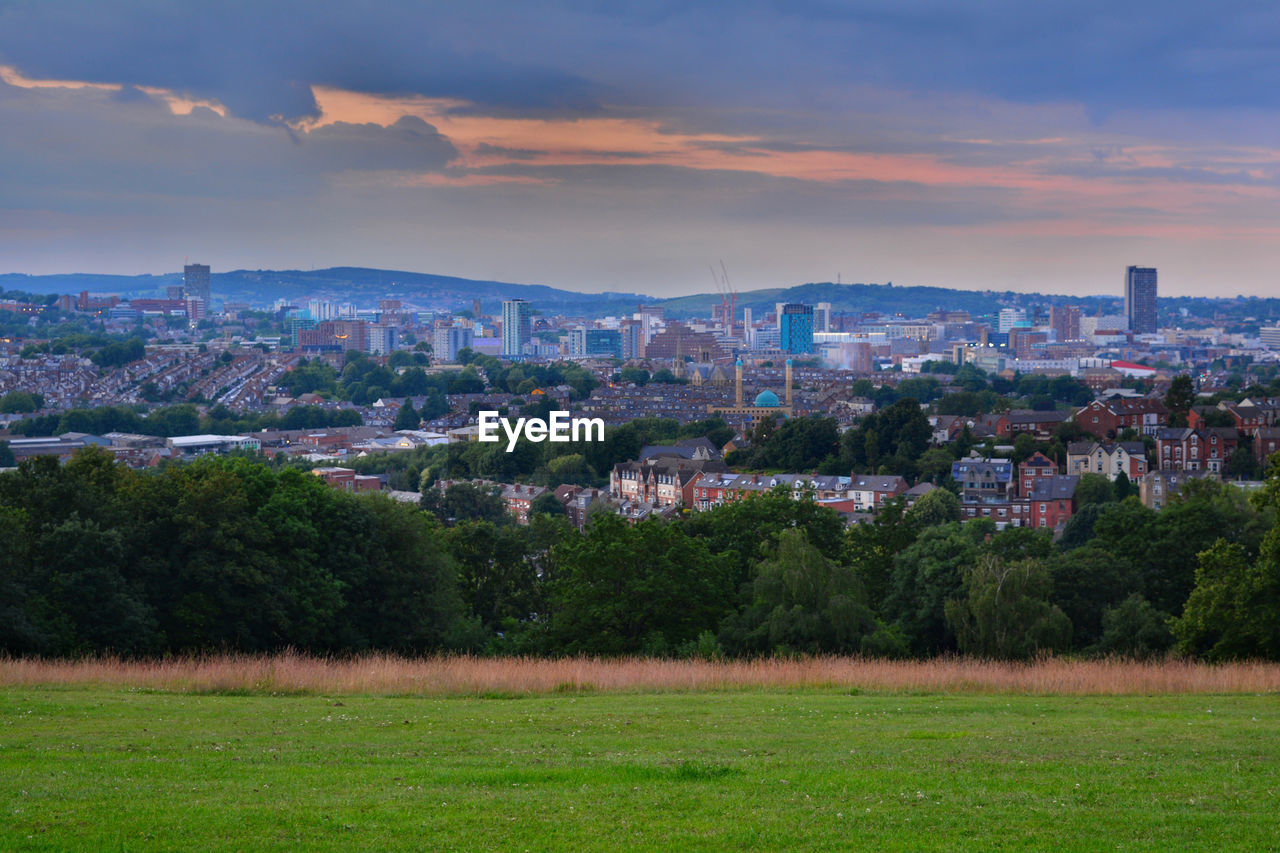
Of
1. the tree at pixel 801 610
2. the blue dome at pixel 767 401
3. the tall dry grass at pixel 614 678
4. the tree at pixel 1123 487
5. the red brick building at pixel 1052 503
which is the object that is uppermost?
the blue dome at pixel 767 401

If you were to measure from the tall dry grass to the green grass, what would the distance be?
1.46 meters

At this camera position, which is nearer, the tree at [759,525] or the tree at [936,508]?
the tree at [759,525]

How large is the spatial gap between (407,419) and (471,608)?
101 m

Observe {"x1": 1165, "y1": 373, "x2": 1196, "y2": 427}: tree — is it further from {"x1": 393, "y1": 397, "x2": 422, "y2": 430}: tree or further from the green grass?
{"x1": 393, "y1": 397, "x2": 422, "y2": 430}: tree

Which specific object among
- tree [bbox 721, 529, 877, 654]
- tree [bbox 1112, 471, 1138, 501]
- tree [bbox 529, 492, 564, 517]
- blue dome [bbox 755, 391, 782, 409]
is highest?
blue dome [bbox 755, 391, 782, 409]

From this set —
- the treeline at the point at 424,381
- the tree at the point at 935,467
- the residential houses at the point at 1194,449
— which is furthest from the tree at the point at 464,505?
the treeline at the point at 424,381

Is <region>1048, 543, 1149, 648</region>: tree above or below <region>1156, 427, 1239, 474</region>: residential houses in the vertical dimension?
below

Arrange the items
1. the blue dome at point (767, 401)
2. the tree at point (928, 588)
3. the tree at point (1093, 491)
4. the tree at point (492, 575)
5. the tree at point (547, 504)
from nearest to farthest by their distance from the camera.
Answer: the tree at point (928, 588) < the tree at point (492, 575) < the tree at point (1093, 491) < the tree at point (547, 504) < the blue dome at point (767, 401)

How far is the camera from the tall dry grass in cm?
1329

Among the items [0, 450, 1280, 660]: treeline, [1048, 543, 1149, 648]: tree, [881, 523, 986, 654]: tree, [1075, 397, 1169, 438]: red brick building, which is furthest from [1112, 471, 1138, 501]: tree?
[881, 523, 986, 654]: tree

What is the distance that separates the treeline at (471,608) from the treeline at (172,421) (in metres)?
96.5

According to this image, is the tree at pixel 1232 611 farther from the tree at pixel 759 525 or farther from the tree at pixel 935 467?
the tree at pixel 935 467

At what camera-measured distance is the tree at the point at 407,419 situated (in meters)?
127

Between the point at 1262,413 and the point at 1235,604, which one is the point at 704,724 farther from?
the point at 1262,413
